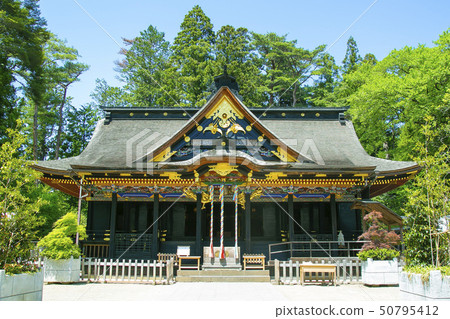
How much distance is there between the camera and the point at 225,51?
41.5m

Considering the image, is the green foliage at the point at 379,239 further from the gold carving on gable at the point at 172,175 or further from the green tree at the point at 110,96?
the green tree at the point at 110,96

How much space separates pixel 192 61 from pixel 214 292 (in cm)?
3033

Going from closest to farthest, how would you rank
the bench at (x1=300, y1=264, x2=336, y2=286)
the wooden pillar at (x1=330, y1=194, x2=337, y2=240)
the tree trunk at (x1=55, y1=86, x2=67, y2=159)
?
the bench at (x1=300, y1=264, x2=336, y2=286) → the wooden pillar at (x1=330, y1=194, x2=337, y2=240) → the tree trunk at (x1=55, y1=86, x2=67, y2=159)

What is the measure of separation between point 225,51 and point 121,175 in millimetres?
27582

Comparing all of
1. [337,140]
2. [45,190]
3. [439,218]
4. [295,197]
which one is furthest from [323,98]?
[439,218]

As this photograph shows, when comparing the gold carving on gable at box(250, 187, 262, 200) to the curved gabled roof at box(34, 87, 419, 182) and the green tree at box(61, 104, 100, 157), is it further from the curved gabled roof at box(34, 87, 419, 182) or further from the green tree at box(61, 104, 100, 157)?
the green tree at box(61, 104, 100, 157)

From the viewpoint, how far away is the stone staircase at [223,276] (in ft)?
48.2

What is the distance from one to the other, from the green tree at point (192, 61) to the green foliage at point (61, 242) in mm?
23012

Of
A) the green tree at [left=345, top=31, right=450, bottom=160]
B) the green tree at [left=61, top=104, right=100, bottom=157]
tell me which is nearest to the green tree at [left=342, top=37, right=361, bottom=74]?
the green tree at [left=345, top=31, right=450, bottom=160]

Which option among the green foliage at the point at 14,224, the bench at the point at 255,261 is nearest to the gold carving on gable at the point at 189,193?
the bench at the point at 255,261

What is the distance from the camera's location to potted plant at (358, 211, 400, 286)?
1334 cm

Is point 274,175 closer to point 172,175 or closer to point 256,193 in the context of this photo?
point 256,193

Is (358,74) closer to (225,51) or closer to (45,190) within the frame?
(225,51)

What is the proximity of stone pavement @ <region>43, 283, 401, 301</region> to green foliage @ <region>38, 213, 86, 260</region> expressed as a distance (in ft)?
3.57
